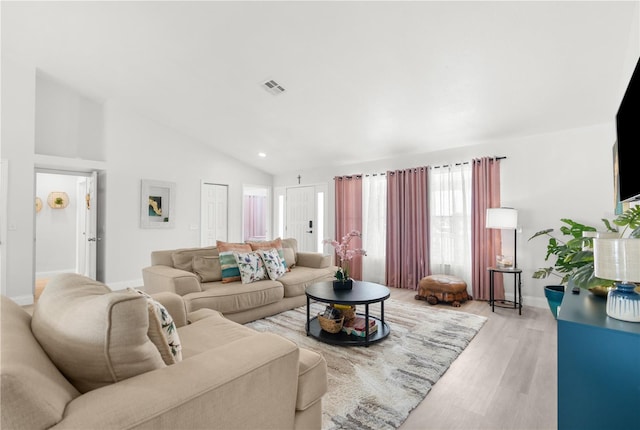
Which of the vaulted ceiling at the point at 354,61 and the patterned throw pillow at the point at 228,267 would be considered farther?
the patterned throw pillow at the point at 228,267

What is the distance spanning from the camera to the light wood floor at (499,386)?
5.68 feet

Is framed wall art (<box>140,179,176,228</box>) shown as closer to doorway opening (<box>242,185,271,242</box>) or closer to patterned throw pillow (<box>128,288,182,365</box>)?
doorway opening (<box>242,185,271,242</box>)

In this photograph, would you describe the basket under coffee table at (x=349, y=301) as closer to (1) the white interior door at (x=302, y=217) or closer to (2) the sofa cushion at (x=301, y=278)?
(2) the sofa cushion at (x=301, y=278)

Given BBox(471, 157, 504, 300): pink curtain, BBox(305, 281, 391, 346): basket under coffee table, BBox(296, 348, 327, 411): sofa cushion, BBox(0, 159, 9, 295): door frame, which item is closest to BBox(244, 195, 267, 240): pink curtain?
BBox(0, 159, 9, 295): door frame

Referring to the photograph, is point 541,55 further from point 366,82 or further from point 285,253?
point 285,253

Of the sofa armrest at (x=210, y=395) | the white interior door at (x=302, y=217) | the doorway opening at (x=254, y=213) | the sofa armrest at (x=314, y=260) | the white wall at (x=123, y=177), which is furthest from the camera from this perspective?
the doorway opening at (x=254, y=213)

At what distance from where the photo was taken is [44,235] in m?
5.93

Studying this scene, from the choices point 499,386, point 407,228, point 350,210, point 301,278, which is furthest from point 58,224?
point 499,386

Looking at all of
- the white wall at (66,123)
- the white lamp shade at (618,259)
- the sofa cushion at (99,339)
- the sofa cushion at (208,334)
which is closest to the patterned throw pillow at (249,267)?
the sofa cushion at (208,334)

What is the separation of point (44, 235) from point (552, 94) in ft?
27.2

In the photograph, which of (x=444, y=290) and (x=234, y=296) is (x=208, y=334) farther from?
(x=444, y=290)

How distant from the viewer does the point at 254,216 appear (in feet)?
32.0

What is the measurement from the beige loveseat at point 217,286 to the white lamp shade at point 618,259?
2689 mm

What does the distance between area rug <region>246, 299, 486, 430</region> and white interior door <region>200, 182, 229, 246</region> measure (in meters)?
3.19
